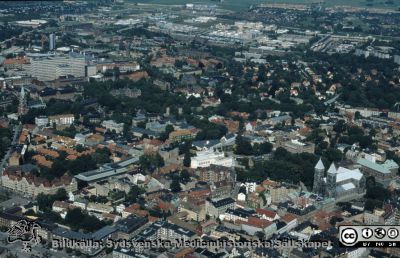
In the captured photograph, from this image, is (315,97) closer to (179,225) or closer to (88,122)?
(88,122)

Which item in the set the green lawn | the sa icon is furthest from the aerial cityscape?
the green lawn

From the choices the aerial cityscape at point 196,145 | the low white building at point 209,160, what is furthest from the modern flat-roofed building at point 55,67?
the low white building at point 209,160

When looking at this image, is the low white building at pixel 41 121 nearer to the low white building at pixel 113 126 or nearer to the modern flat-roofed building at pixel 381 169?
the low white building at pixel 113 126

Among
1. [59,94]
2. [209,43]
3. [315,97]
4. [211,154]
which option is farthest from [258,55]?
[211,154]

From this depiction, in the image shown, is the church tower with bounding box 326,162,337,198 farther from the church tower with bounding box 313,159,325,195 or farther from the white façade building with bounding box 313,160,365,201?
the church tower with bounding box 313,159,325,195

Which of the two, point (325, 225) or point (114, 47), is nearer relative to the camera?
point (325, 225)

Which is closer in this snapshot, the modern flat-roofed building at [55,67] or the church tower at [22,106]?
the church tower at [22,106]
